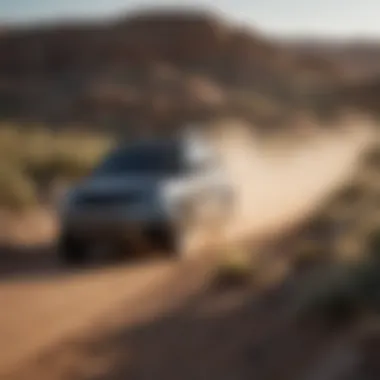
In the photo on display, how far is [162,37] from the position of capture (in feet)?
299

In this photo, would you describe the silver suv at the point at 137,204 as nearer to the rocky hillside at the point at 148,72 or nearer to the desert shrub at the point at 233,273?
the desert shrub at the point at 233,273

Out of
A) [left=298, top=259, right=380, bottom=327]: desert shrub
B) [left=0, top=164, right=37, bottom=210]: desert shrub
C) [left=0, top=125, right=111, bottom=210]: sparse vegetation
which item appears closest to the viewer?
[left=298, top=259, right=380, bottom=327]: desert shrub

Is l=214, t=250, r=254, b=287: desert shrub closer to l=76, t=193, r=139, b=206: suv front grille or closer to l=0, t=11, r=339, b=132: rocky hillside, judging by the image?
l=76, t=193, r=139, b=206: suv front grille

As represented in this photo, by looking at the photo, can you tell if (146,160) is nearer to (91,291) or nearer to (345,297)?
(91,291)

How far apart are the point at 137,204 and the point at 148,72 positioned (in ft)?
217

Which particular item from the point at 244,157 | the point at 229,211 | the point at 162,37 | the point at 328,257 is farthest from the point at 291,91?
the point at 328,257

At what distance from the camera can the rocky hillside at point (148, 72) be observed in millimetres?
61906

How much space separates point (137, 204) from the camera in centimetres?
1323

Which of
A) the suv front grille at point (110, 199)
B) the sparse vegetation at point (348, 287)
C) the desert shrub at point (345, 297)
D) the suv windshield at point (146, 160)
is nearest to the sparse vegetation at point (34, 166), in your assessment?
the suv windshield at point (146, 160)

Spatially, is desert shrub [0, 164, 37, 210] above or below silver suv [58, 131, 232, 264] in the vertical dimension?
above

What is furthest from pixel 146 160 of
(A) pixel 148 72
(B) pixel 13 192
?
(A) pixel 148 72

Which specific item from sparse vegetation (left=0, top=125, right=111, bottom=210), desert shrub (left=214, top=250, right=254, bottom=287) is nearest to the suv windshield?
sparse vegetation (left=0, top=125, right=111, bottom=210)

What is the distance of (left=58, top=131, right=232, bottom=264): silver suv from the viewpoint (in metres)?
13.2

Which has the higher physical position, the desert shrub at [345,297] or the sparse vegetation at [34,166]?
the sparse vegetation at [34,166]
